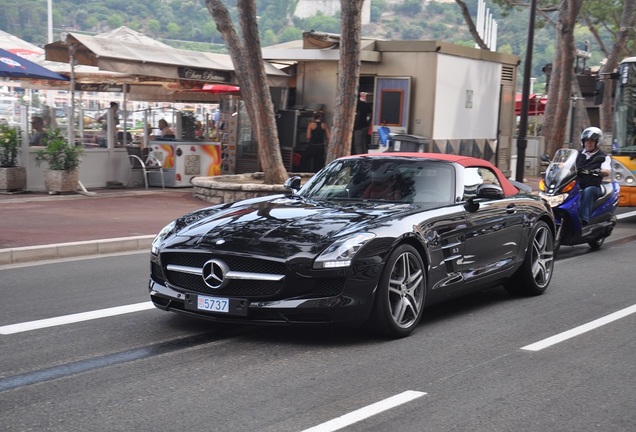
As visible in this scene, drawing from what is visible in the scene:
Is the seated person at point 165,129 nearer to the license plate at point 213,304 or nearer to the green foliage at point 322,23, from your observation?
the license plate at point 213,304

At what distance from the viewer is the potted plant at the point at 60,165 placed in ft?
62.0

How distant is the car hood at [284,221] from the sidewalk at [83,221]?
4.60 meters

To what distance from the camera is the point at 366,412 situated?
5504 mm

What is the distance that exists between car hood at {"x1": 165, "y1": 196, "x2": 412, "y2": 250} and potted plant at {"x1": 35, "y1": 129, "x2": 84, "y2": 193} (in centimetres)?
1140

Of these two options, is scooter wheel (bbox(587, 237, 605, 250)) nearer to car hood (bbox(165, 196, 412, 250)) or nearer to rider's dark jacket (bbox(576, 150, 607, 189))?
rider's dark jacket (bbox(576, 150, 607, 189))

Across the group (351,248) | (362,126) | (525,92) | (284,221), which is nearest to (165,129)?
(362,126)

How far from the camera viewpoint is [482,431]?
17.2 feet

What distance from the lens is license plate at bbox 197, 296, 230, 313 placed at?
698 cm

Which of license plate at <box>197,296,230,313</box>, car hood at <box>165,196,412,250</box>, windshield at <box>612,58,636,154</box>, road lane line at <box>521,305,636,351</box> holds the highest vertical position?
windshield at <box>612,58,636,154</box>

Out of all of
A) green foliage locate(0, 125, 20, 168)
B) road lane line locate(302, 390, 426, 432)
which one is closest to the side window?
road lane line locate(302, 390, 426, 432)

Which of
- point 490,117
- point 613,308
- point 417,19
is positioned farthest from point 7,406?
point 417,19

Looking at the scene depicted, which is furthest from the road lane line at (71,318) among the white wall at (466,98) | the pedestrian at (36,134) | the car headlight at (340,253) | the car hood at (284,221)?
the white wall at (466,98)

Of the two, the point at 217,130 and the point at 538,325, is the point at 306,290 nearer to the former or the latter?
the point at 538,325

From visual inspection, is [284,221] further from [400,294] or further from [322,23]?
[322,23]
